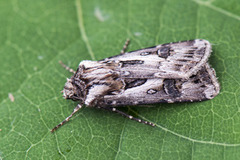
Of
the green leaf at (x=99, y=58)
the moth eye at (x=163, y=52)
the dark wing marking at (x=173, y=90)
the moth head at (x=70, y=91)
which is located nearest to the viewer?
the green leaf at (x=99, y=58)

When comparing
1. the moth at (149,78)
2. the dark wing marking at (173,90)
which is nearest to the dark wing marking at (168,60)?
the moth at (149,78)

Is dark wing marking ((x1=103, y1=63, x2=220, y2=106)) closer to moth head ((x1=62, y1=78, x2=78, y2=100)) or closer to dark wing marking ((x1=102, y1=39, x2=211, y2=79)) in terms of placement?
dark wing marking ((x1=102, y1=39, x2=211, y2=79))

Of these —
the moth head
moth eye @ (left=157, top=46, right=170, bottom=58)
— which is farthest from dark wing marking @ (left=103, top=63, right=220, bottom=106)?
the moth head

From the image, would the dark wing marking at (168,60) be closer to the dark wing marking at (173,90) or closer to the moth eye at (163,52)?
the moth eye at (163,52)

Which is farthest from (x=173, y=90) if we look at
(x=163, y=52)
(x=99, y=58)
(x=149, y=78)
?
(x=99, y=58)

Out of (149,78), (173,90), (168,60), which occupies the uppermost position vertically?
(168,60)

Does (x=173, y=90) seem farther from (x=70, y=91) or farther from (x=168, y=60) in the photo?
(x=70, y=91)

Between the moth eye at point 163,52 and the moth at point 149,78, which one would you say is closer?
the moth at point 149,78

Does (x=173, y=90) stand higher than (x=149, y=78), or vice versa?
(x=149, y=78)
